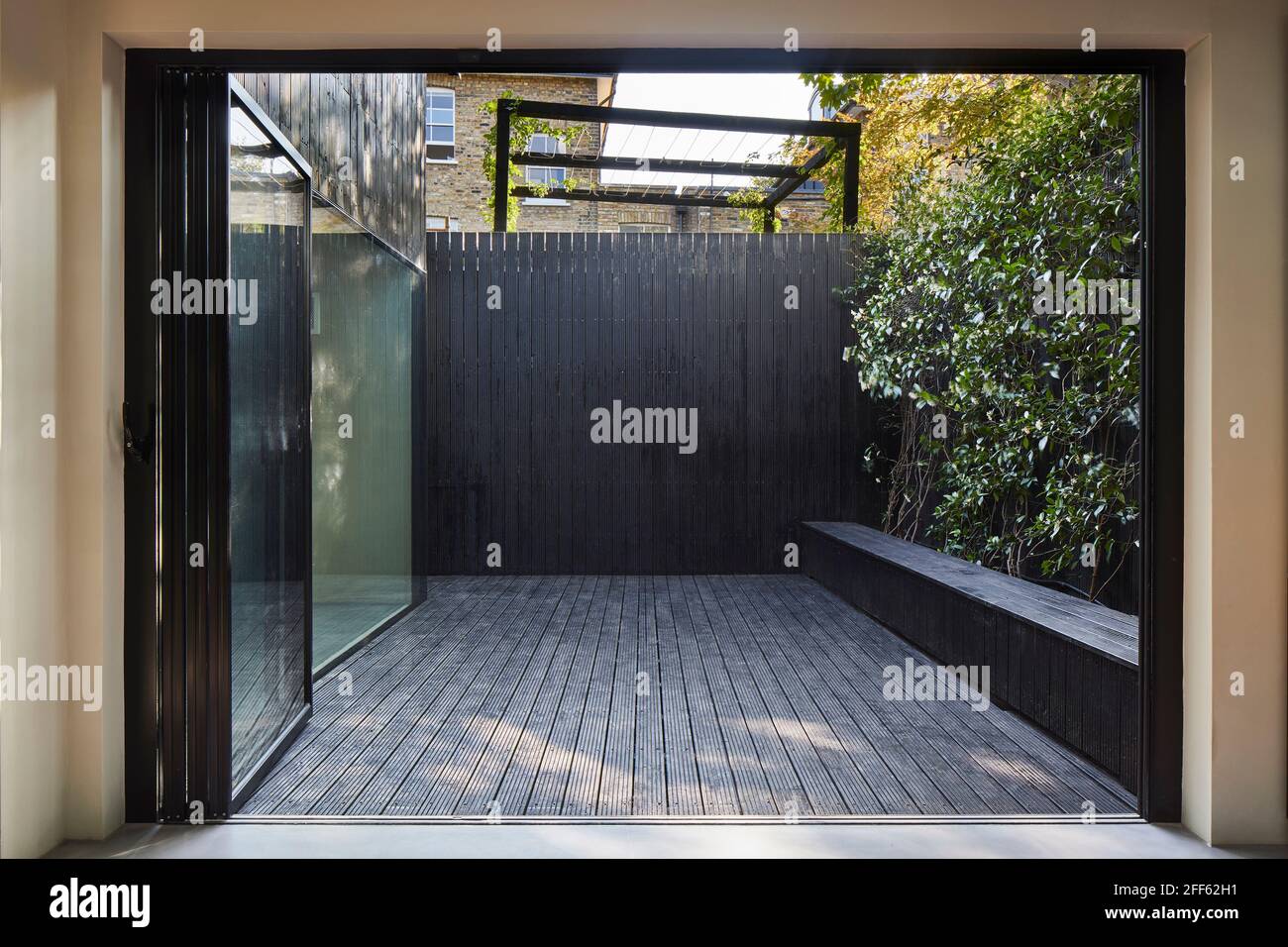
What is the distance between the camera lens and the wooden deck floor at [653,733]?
2670 mm

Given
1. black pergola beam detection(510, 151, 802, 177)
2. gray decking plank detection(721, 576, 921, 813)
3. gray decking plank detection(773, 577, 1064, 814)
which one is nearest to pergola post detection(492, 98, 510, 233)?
black pergola beam detection(510, 151, 802, 177)

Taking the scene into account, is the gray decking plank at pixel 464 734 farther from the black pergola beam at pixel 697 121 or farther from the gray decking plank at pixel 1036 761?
the black pergola beam at pixel 697 121

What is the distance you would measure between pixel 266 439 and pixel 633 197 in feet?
21.8

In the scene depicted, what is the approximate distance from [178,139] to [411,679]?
7.96 feet

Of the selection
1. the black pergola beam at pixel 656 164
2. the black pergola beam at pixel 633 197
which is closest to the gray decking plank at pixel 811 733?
the black pergola beam at pixel 656 164

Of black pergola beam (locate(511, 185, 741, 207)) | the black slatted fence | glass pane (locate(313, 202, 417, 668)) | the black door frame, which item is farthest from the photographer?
black pergola beam (locate(511, 185, 741, 207))

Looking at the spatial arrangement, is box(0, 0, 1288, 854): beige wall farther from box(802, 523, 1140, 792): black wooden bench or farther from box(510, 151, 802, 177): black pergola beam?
box(510, 151, 802, 177): black pergola beam

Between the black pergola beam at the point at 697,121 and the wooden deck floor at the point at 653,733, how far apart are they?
11.4 feet

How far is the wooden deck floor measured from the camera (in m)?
2.67

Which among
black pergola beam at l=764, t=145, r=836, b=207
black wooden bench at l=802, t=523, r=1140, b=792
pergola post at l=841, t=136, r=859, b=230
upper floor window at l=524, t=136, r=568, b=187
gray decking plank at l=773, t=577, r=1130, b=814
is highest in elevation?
upper floor window at l=524, t=136, r=568, b=187

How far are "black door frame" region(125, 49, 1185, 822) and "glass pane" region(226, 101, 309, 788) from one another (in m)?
0.22

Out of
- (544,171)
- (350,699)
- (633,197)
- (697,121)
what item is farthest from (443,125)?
(350,699)
